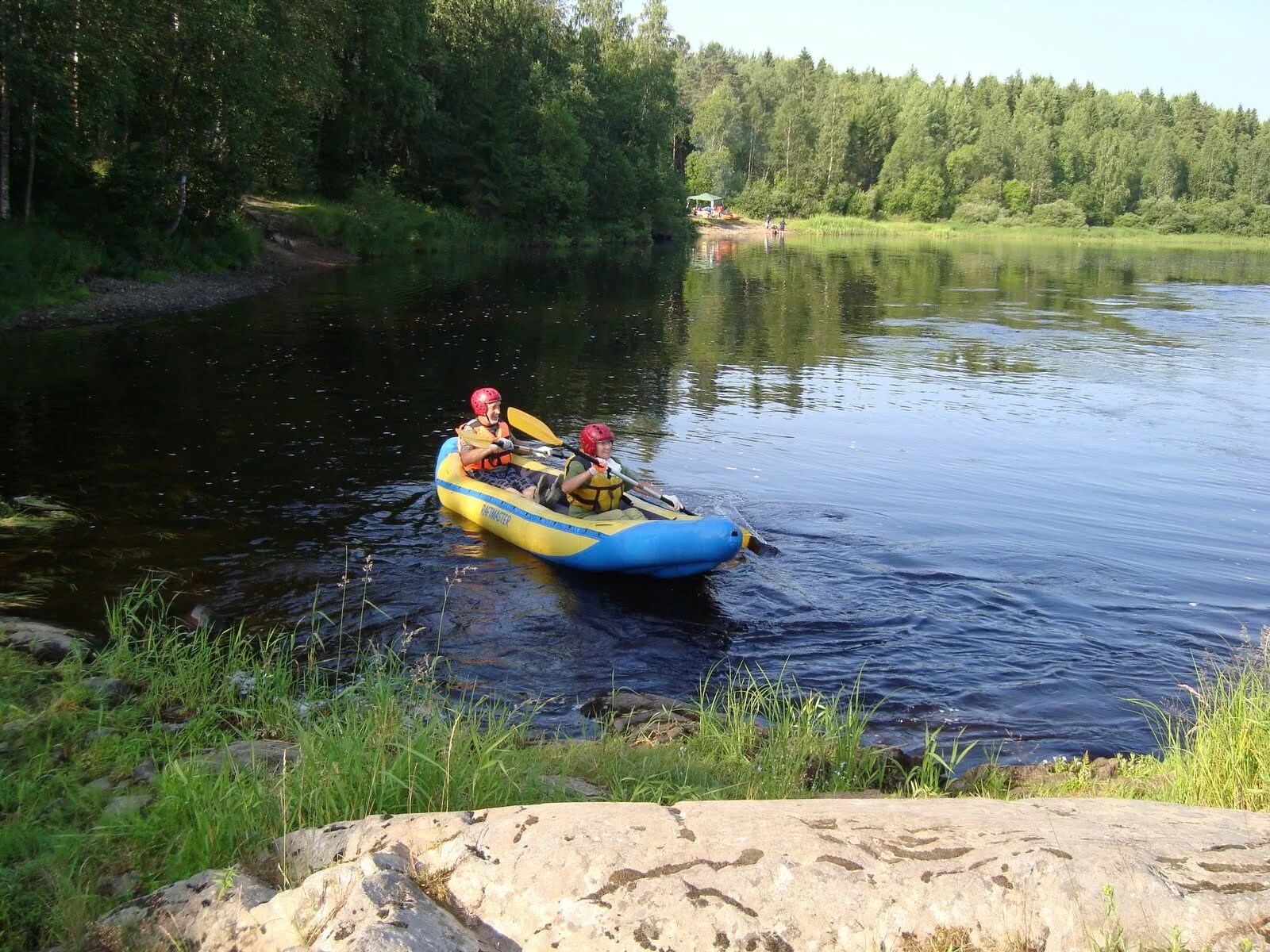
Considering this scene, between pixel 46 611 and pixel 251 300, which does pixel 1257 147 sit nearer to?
pixel 251 300

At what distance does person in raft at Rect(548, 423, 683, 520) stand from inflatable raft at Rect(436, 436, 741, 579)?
16 centimetres

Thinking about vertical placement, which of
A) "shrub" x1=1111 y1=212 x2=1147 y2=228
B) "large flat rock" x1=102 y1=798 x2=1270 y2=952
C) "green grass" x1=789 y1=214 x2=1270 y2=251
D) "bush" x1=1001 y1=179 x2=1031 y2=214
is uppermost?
"bush" x1=1001 y1=179 x2=1031 y2=214

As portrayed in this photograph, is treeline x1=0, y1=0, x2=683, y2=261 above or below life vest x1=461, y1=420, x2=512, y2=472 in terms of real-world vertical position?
above

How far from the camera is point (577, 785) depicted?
13.0ft

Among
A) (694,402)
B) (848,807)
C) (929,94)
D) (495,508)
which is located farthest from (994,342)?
(929,94)

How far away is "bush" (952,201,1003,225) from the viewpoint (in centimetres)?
8019

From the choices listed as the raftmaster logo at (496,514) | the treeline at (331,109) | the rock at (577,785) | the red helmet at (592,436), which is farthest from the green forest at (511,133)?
the rock at (577,785)

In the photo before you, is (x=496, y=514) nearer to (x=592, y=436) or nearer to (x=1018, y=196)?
(x=592, y=436)

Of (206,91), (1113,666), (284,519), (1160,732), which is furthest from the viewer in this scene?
(206,91)

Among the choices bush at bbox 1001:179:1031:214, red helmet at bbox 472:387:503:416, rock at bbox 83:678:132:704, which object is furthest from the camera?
bush at bbox 1001:179:1031:214

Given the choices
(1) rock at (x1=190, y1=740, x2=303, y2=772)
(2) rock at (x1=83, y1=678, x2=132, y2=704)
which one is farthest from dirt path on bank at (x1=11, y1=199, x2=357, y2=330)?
(1) rock at (x1=190, y1=740, x2=303, y2=772)

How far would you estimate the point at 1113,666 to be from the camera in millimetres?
6785

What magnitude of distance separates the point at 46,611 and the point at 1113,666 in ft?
22.9

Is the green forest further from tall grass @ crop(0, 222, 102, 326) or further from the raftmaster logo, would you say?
the raftmaster logo
